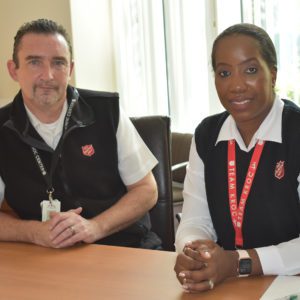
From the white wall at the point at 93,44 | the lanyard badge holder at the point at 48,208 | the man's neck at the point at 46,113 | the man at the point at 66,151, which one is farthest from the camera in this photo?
the white wall at the point at 93,44

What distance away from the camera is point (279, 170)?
5.26 feet

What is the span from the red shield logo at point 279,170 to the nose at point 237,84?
0.27m

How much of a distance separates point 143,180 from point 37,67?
69 cm

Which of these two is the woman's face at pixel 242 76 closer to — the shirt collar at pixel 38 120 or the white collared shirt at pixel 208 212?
the white collared shirt at pixel 208 212

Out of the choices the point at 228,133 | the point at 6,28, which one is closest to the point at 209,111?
the point at 6,28

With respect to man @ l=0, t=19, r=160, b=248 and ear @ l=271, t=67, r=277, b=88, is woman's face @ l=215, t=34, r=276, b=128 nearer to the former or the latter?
ear @ l=271, t=67, r=277, b=88

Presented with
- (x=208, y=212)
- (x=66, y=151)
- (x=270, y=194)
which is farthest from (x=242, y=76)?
(x=66, y=151)

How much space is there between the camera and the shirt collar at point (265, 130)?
1.64 m

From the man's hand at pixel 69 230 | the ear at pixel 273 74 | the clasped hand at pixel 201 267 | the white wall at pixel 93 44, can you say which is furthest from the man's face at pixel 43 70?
the white wall at pixel 93 44

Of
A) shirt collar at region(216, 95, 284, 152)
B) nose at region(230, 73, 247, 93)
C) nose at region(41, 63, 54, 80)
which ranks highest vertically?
nose at region(41, 63, 54, 80)

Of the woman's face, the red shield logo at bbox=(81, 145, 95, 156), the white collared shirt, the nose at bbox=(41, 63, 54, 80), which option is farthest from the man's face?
the woman's face

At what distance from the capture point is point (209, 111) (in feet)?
15.2

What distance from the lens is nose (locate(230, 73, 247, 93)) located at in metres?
1.58

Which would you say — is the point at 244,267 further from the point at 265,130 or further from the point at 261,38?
the point at 261,38
